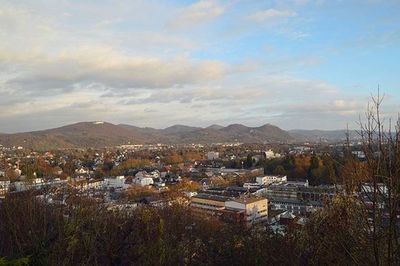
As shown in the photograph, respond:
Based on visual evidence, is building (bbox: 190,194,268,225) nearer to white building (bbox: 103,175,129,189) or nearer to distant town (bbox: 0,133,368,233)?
distant town (bbox: 0,133,368,233)

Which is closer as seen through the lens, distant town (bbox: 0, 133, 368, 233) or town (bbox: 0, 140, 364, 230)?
distant town (bbox: 0, 133, 368, 233)

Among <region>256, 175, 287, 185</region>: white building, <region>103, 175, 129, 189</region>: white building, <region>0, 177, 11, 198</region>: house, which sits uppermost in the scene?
<region>0, 177, 11, 198</region>: house

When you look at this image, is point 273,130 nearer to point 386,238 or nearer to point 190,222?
point 190,222

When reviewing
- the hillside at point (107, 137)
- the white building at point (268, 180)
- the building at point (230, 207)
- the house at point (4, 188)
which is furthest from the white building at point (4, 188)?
the hillside at point (107, 137)

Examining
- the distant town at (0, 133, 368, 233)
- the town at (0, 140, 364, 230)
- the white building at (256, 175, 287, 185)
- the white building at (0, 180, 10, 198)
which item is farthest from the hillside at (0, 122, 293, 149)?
the white building at (0, 180, 10, 198)

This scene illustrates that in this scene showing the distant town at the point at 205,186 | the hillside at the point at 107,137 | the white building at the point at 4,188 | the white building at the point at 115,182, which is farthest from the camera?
the hillside at the point at 107,137

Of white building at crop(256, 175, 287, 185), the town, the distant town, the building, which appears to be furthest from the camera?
white building at crop(256, 175, 287, 185)

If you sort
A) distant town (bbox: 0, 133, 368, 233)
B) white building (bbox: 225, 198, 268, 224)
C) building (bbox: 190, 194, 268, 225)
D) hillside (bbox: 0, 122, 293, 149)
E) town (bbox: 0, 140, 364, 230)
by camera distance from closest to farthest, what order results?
distant town (bbox: 0, 133, 368, 233)
town (bbox: 0, 140, 364, 230)
building (bbox: 190, 194, 268, 225)
white building (bbox: 225, 198, 268, 224)
hillside (bbox: 0, 122, 293, 149)

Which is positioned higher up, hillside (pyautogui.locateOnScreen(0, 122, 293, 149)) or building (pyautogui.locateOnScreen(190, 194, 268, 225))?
hillside (pyautogui.locateOnScreen(0, 122, 293, 149))

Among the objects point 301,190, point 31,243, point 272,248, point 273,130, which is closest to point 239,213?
point 301,190

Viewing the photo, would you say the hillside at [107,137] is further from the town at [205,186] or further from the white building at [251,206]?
the white building at [251,206]

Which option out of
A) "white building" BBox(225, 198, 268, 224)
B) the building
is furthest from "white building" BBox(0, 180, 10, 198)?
"white building" BBox(225, 198, 268, 224)
